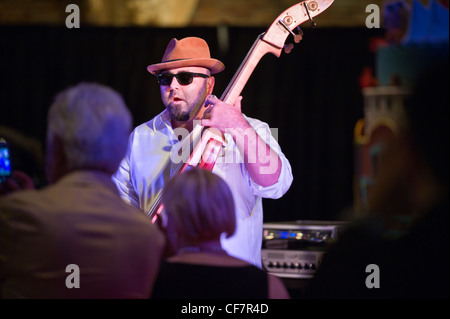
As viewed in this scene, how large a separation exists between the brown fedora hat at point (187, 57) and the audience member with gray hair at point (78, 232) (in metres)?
1.13

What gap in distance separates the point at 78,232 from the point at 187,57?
1.43 metres

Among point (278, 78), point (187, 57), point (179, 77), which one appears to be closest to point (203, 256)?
point (179, 77)

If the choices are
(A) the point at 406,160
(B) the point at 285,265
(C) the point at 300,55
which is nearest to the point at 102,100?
(A) the point at 406,160

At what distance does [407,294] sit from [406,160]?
0.36 m

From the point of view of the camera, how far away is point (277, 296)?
1.59 m

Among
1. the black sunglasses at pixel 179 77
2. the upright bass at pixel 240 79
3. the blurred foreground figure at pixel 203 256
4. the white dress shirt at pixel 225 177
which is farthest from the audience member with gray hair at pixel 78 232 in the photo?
the black sunglasses at pixel 179 77

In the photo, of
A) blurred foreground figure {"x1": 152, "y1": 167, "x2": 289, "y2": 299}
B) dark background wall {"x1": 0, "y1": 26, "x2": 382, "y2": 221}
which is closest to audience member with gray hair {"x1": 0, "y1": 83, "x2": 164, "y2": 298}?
blurred foreground figure {"x1": 152, "y1": 167, "x2": 289, "y2": 299}

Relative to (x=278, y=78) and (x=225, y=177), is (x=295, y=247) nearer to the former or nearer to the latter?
(x=225, y=177)

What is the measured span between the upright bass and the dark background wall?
6.60 feet

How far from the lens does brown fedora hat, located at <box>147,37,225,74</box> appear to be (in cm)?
264

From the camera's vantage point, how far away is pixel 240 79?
2449 mm

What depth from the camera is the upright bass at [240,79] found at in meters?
2.39

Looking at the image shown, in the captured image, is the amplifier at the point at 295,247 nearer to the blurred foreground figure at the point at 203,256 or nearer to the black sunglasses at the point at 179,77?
the black sunglasses at the point at 179,77

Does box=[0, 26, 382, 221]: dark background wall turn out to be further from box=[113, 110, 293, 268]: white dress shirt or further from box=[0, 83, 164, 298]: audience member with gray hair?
box=[0, 83, 164, 298]: audience member with gray hair
